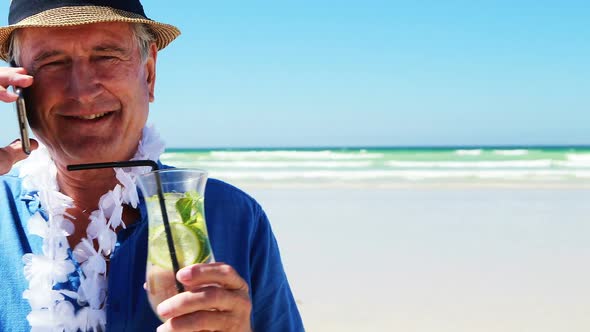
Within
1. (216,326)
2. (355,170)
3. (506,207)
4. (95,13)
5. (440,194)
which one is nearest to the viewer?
(216,326)

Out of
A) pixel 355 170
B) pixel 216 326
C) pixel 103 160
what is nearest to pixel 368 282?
pixel 103 160

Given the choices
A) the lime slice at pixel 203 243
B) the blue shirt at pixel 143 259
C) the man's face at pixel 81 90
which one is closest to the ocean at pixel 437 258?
the blue shirt at pixel 143 259

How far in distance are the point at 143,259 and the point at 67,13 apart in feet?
2.25

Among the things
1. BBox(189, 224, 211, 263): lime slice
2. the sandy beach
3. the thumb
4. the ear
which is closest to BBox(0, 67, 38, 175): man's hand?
the thumb

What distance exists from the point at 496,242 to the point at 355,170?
1288 centimetres

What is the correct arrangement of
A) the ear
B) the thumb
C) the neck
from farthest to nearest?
the ear
the neck
the thumb

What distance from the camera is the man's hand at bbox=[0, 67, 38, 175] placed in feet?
5.47

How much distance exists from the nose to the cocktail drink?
48 cm

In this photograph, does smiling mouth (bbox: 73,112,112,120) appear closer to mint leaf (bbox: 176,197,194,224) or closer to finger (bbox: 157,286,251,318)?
mint leaf (bbox: 176,197,194,224)

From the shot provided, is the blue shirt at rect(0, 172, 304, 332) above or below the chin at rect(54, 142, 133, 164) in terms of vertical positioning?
below

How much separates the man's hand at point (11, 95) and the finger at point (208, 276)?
777mm

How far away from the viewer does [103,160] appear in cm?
180

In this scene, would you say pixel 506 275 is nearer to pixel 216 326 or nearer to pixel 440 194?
pixel 216 326

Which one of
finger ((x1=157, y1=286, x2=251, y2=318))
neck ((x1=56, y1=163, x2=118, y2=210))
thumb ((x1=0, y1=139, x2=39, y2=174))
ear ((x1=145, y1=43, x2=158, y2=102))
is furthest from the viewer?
ear ((x1=145, y1=43, x2=158, y2=102))
